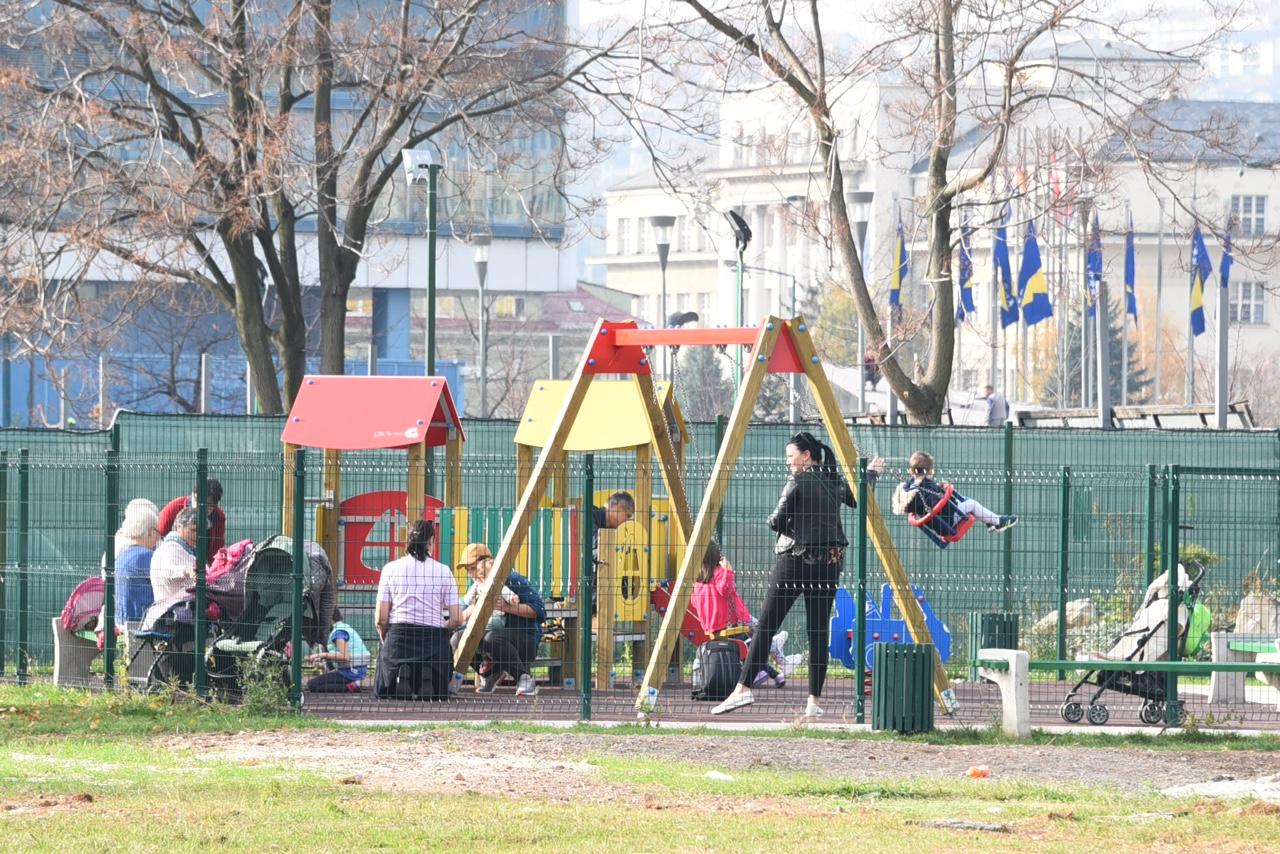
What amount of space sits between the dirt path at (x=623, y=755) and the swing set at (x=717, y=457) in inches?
50.9

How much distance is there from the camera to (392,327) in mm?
73562

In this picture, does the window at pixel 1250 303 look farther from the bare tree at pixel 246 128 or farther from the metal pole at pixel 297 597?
the metal pole at pixel 297 597

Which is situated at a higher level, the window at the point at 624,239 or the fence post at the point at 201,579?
the window at the point at 624,239

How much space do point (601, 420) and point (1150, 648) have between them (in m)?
4.91

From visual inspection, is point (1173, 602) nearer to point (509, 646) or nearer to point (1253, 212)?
point (509, 646)

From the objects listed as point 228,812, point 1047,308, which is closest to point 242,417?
point 228,812

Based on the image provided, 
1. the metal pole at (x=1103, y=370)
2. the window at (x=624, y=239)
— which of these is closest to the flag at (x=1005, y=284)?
the metal pole at (x=1103, y=370)

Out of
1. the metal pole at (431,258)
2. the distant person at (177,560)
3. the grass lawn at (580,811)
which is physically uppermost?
the metal pole at (431,258)

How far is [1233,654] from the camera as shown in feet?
50.6

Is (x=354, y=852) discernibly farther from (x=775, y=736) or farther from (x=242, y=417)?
(x=242, y=417)

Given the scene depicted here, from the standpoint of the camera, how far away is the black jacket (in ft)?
44.5

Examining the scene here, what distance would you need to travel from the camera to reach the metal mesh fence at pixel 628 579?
45.8 feet

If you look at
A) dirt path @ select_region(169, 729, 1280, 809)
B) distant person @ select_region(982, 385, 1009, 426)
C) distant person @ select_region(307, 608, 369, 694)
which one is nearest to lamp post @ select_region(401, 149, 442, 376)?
distant person @ select_region(307, 608, 369, 694)

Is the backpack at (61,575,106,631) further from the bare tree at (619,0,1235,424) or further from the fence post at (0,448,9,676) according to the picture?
the bare tree at (619,0,1235,424)
